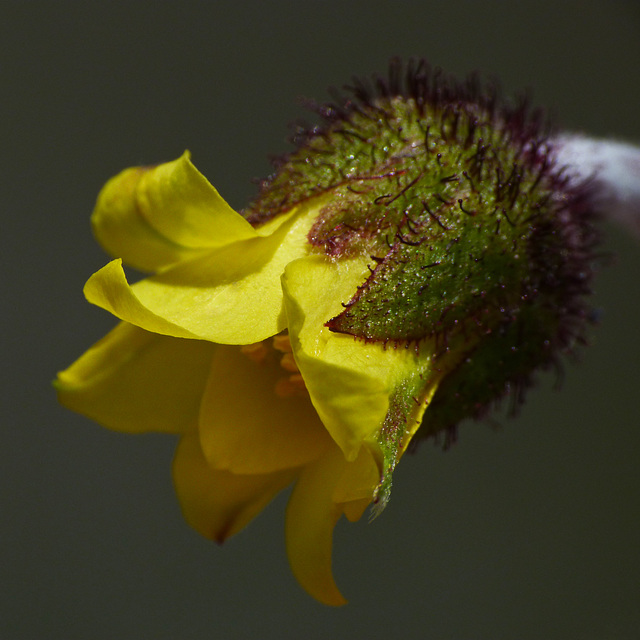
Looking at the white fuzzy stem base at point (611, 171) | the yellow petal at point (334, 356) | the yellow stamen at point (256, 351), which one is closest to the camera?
the yellow petal at point (334, 356)

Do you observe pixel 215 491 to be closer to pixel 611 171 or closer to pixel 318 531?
pixel 318 531

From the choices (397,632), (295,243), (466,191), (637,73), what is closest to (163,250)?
(295,243)

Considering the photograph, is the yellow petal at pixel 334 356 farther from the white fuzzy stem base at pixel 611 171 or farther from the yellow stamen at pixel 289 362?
the white fuzzy stem base at pixel 611 171

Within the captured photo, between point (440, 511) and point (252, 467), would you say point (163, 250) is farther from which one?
point (440, 511)

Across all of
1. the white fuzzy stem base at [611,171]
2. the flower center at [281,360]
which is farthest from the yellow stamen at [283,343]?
the white fuzzy stem base at [611,171]

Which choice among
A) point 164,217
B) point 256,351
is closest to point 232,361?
point 256,351

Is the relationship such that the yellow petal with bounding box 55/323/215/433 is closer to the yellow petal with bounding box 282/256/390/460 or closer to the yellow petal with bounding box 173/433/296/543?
the yellow petal with bounding box 173/433/296/543
